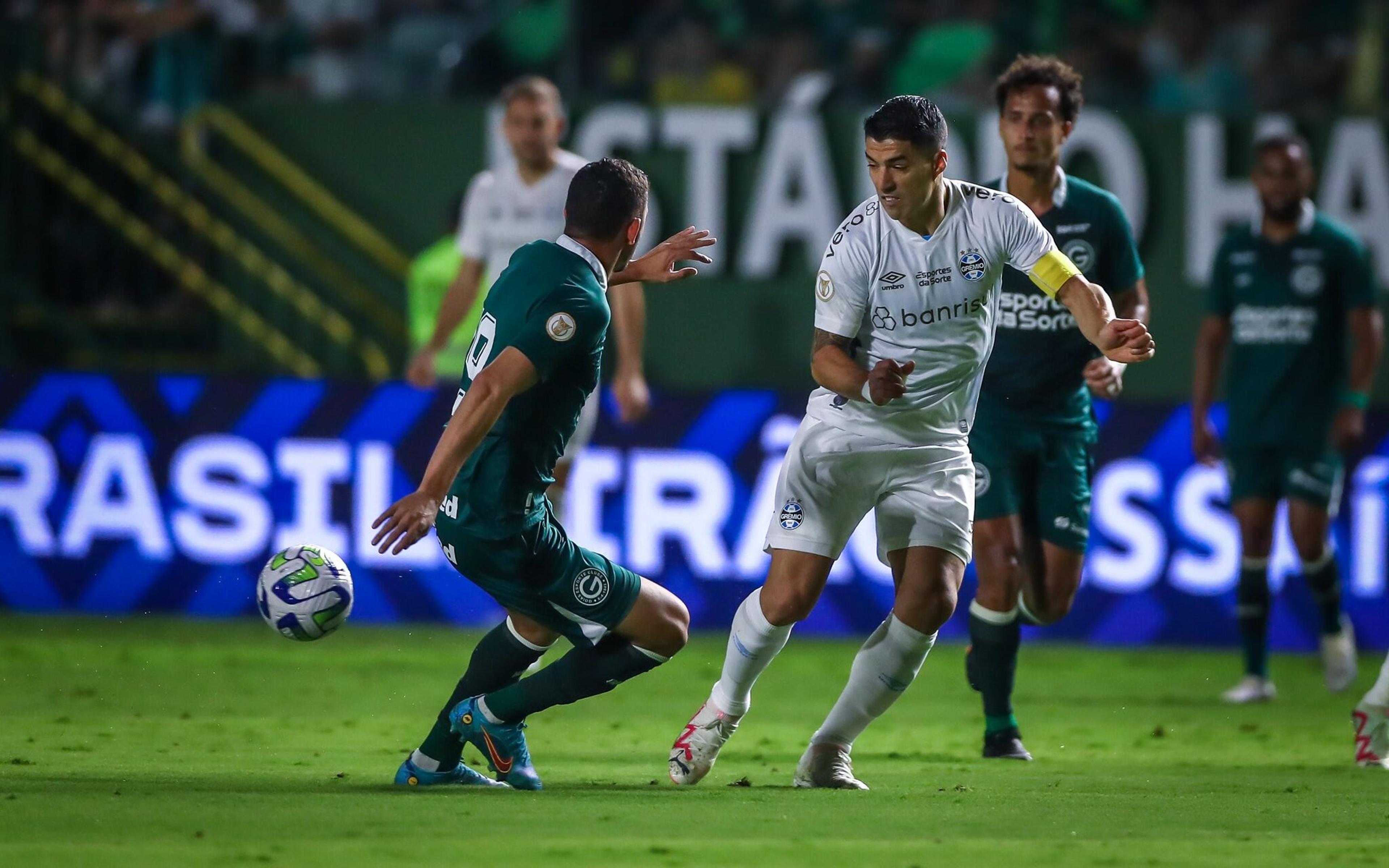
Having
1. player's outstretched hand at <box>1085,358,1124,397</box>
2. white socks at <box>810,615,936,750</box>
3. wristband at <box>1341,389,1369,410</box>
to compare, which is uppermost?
player's outstretched hand at <box>1085,358,1124,397</box>

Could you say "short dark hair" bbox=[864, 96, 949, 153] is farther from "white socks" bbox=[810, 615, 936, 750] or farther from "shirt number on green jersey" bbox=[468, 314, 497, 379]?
"white socks" bbox=[810, 615, 936, 750]

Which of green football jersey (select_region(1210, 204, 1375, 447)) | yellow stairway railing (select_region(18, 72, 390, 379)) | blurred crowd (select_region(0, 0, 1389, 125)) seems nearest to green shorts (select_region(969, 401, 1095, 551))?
green football jersey (select_region(1210, 204, 1375, 447))

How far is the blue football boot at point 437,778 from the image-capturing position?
5.78 meters

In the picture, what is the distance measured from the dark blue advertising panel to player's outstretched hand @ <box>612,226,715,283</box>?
532 cm

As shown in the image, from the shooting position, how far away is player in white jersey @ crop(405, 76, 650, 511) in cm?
862

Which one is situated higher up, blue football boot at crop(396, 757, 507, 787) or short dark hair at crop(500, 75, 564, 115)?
short dark hair at crop(500, 75, 564, 115)

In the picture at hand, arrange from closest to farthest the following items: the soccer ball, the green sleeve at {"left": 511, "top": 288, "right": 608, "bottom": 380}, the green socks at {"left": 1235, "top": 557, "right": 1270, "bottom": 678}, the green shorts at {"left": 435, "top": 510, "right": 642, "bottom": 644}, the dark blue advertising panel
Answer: the green sleeve at {"left": 511, "top": 288, "right": 608, "bottom": 380} → the green shorts at {"left": 435, "top": 510, "right": 642, "bottom": 644} → the soccer ball → the green socks at {"left": 1235, "top": 557, "right": 1270, "bottom": 678} → the dark blue advertising panel

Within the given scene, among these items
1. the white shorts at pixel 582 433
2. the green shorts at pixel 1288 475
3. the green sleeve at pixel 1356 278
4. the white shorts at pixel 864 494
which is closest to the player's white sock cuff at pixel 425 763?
the white shorts at pixel 864 494

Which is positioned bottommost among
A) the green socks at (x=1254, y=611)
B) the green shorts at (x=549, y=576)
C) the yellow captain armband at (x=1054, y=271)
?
the green socks at (x=1254, y=611)

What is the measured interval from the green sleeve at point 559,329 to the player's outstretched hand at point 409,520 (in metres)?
0.56

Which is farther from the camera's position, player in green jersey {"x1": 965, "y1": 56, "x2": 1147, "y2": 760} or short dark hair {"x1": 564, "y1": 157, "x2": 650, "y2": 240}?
player in green jersey {"x1": 965, "y1": 56, "x2": 1147, "y2": 760}

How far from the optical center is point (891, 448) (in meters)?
6.05

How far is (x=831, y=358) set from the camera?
5.86 meters

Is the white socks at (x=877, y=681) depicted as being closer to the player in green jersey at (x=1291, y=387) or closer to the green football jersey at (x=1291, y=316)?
the player in green jersey at (x=1291, y=387)
